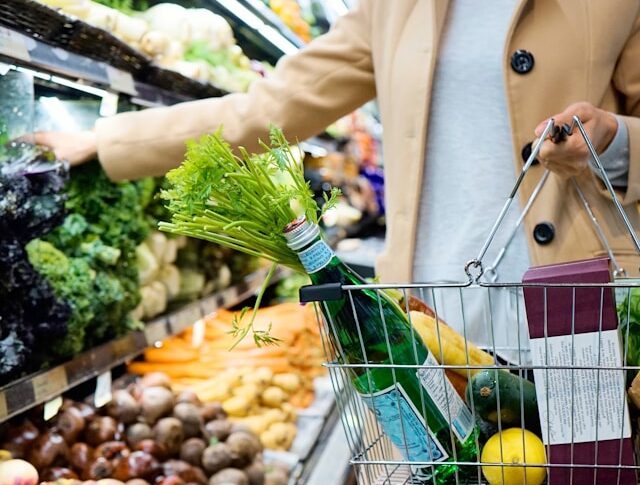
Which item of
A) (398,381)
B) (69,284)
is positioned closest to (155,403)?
(69,284)

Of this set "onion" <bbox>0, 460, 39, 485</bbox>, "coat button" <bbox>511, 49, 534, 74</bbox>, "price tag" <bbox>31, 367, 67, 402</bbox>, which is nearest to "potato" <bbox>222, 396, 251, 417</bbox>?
"price tag" <bbox>31, 367, 67, 402</bbox>

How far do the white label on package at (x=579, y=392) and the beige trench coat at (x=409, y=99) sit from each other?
23.2 inches

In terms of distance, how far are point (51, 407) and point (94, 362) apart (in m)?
0.13

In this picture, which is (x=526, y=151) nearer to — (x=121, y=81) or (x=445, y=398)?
(x=445, y=398)

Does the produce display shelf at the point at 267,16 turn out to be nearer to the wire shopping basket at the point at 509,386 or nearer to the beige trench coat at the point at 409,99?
the beige trench coat at the point at 409,99

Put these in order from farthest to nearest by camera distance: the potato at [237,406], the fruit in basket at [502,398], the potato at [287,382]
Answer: the potato at [287,382]
the potato at [237,406]
the fruit in basket at [502,398]

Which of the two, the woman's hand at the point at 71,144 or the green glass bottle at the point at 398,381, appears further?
the woman's hand at the point at 71,144

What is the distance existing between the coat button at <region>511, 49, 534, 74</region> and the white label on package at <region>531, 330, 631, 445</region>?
0.78 meters

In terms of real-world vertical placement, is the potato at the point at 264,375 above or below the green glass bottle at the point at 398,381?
below

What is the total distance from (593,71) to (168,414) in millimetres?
1334

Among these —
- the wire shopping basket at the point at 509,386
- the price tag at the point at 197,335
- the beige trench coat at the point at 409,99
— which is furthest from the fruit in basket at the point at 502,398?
the price tag at the point at 197,335

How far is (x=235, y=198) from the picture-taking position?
94cm

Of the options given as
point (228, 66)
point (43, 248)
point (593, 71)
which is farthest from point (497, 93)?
point (228, 66)

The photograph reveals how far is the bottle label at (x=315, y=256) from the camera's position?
92 cm
